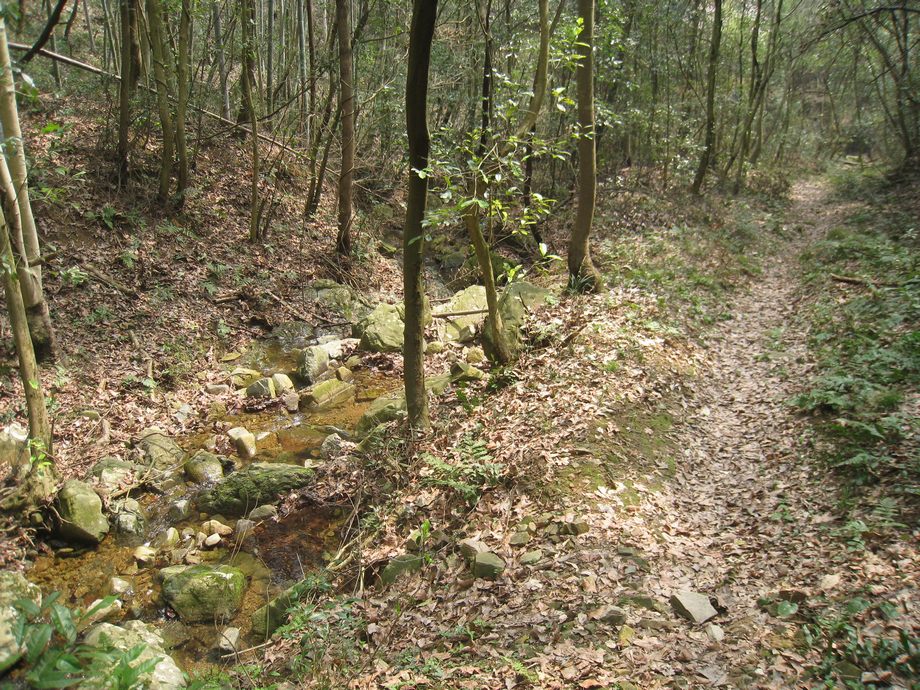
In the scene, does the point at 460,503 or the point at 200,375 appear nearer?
the point at 460,503

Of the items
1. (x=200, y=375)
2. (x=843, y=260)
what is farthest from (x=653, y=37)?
(x=200, y=375)

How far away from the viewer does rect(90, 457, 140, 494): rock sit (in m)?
7.26

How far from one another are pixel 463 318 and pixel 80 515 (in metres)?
7.46

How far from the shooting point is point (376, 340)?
37.6 ft

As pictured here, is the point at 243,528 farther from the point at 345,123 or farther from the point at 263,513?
the point at 345,123

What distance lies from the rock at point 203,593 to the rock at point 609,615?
3.66 meters

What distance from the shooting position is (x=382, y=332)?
11.6 meters

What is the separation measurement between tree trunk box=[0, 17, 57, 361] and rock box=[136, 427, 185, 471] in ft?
6.67

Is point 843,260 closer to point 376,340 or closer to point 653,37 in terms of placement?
point 376,340

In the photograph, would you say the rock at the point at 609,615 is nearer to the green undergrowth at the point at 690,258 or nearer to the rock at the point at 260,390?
the green undergrowth at the point at 690,258

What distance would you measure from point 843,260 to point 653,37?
12187 mm

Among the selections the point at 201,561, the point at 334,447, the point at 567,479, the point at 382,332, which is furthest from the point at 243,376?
the point at 567,479

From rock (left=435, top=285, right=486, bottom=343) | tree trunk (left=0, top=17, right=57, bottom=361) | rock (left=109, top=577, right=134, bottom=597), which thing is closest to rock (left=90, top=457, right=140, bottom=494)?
rock (left=109, top=577, right=134, bottom=597)

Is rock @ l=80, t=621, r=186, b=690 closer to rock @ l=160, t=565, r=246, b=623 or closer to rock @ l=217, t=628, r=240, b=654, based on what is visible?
rock @ l=160, t=565, r=246, b=623
